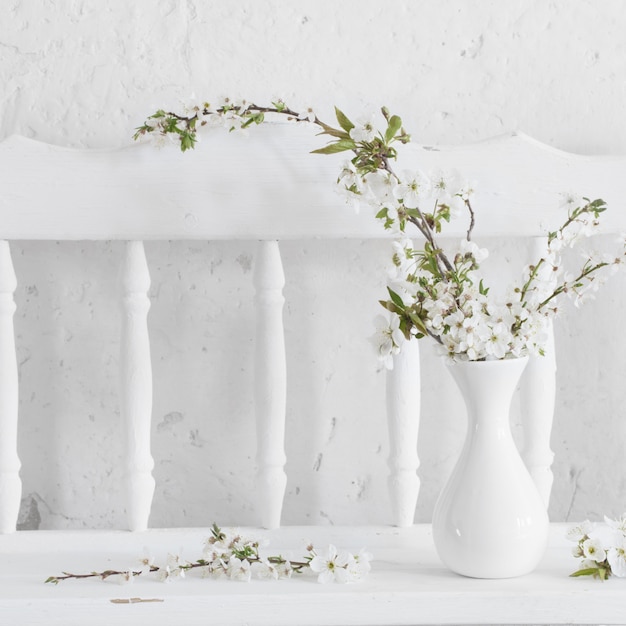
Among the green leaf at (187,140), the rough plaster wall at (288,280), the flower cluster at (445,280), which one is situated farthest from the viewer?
the rough plaster wall at (288,280)

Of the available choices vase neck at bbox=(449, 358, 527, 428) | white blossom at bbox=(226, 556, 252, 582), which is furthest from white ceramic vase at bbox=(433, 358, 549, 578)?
white blossom at bbox=(226, 556, 252, 582)

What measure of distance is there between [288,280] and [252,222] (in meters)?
0.12

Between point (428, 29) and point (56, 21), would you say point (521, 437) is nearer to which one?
point (428, 29)

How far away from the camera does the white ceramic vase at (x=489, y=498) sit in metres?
0.78

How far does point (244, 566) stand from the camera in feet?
2.65

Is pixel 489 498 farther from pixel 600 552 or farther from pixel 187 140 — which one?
pixel 187 140

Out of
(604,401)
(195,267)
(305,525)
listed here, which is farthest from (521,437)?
(195,267)

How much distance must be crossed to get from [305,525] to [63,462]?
11.2 inches

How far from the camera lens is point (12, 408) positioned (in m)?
0.93

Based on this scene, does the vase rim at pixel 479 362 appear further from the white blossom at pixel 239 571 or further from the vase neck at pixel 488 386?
the white blossom at pixel 239 571

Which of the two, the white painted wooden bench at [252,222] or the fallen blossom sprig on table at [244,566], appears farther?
the white painted wooden bench at [252,222]

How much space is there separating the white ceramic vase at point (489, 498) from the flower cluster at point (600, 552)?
4cm

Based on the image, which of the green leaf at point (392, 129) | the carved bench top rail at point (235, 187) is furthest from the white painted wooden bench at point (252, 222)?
the green leaf at point (392, 129)

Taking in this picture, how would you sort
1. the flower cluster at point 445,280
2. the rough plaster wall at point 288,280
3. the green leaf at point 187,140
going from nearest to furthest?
the flower cluster at point 445,280 < the green leaf at point 187,140 < the rough plaster wall at point 288,280
